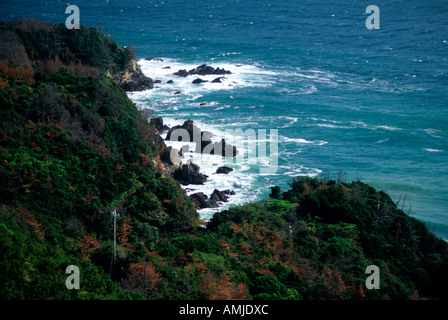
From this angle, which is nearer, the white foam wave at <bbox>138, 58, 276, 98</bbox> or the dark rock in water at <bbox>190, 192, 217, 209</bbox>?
the dark rock in water at <bbox>190, 192, 217, 209</bbox>

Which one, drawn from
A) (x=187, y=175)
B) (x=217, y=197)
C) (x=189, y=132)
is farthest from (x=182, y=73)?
(x=217, y=197)

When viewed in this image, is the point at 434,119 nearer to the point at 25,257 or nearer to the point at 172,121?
the point at 172,121

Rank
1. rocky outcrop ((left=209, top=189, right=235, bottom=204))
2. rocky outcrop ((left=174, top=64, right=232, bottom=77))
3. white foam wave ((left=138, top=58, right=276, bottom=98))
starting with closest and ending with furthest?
rocky outcrop ((left=209, top=189, right=235, bottom=204))
white foam wave ((left=138, top=58, right=276, bottom=98))
rocky outcrop ((left=174, top=64, right=232, bottom=77))

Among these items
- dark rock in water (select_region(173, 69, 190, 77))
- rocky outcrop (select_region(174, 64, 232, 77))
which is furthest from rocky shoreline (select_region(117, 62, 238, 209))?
rocky outcrop (select_region(174, 64, 232, 77))

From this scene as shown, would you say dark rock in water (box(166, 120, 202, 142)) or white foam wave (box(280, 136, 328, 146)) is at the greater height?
dark rock in water (box(166, 120, 202, 142))

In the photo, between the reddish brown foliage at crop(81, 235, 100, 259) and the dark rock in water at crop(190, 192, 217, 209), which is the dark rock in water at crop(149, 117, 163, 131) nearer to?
the dark rock in water at crop(190, 192, 217, 209)

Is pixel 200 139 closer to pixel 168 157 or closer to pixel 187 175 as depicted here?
pixel 187 175
